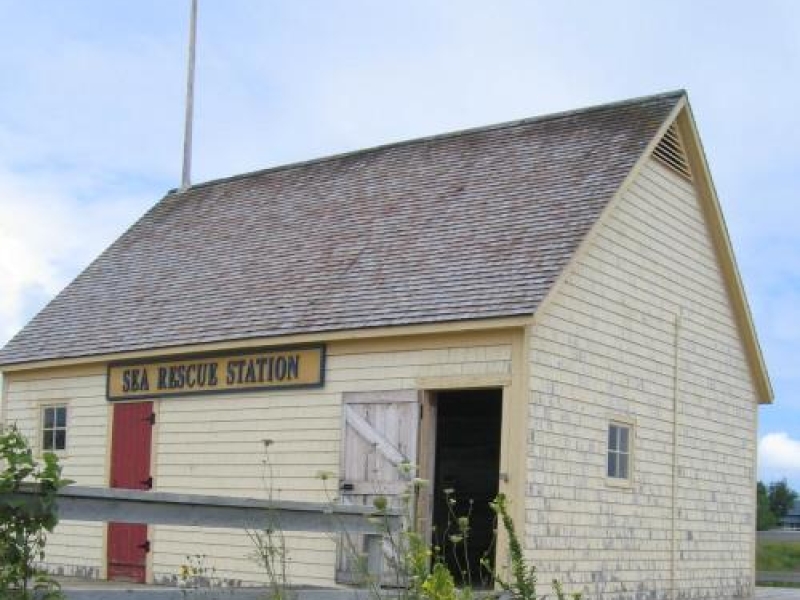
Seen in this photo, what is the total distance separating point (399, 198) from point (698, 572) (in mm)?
6316

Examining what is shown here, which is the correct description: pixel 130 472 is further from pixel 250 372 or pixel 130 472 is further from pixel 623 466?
pixel 623 466

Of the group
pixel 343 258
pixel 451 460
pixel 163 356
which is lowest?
pixel 451 460

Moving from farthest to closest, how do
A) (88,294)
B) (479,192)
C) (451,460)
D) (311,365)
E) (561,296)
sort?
(88,294), (451,460), (479,192), (311,365), (561,296)

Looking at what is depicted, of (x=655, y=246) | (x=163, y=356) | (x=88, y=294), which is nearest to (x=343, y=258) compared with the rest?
(x=163, y=356)

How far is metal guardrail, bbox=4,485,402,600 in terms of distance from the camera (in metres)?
7.51

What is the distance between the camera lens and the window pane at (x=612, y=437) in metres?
15.0

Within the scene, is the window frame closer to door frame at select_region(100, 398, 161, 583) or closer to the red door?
door frame at select_region(100, 398, 161, 583)

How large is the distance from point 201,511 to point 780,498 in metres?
91.4

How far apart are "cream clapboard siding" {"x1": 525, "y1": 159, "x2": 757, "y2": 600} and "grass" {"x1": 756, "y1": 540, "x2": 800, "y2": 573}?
18.3 m

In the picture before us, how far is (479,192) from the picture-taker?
16438 mm

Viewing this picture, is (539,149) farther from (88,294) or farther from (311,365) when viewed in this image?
(88,294)

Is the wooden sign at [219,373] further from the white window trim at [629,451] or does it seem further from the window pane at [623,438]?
the window pane at [623,438]

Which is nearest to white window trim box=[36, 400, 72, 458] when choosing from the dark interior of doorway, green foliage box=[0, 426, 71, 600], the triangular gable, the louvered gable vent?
the dark interior of doorway

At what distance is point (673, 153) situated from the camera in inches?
674
